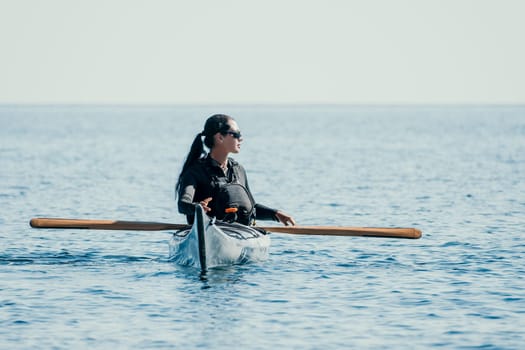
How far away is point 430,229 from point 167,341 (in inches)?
500

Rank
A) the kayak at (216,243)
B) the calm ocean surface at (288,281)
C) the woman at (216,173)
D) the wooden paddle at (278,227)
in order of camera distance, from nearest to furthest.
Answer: the calm ocean surface at (288,281)
the kayak at (216,243)
the woman at (216,173)
the wooden paddle at (278,227)

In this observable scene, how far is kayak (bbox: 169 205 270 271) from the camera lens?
1602 cm

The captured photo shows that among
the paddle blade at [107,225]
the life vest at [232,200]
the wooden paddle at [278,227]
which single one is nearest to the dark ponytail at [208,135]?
the life vest at [232,200]

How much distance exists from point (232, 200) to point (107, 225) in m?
2.25

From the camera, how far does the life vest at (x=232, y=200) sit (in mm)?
16625

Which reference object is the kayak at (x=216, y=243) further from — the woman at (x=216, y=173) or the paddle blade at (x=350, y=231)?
the paddle blade at (x=350, y=231)

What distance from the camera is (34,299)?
15.4 metres

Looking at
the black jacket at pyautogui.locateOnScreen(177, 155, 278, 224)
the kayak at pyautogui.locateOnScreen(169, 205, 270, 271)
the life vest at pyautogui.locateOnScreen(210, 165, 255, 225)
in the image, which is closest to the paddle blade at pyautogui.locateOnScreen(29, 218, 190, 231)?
the kayak at pyautogui.locateOnScreen(169, 205, 270, 271)

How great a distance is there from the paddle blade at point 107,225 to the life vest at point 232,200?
2.37ft

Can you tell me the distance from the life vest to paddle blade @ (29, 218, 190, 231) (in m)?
0.72

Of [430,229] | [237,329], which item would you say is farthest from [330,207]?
[237,329]

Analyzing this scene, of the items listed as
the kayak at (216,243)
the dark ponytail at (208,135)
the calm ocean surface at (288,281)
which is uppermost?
the dark ponytail at (208,135)

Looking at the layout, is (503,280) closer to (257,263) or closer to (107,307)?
(257,263)

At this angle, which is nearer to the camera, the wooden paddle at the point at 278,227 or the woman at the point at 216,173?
the woman at the point at 216,173
